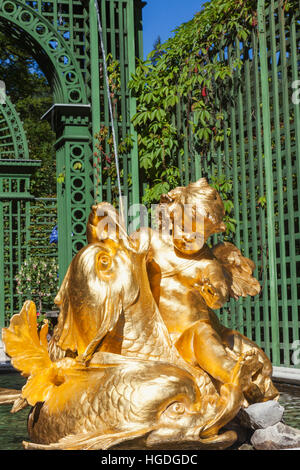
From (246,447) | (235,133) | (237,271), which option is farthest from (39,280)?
(246,447)

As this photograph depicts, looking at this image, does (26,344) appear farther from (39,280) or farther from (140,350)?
(39,280)

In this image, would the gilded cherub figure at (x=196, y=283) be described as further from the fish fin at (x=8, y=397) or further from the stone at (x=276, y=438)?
the fish fin at (x=8, y=397)

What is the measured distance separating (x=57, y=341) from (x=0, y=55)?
65.9 ft

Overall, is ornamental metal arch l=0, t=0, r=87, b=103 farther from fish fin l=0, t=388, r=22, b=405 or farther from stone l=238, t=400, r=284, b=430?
stone l=238, t=400, r=284, b=430

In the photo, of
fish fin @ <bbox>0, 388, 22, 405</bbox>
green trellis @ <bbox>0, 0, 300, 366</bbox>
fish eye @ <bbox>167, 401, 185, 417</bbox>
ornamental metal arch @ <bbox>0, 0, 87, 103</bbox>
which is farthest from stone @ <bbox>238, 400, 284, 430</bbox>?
ornamental metal arch @ <bbox>0, 0, 87, 103</bbox>

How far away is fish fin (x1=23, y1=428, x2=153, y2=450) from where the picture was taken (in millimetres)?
2291

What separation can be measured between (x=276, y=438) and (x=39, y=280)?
27.4ft

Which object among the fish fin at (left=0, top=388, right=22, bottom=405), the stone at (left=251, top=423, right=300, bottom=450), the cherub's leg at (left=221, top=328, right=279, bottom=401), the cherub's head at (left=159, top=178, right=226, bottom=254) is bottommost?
the fish fin at (left=0, top=388, right=22, bottom=405)

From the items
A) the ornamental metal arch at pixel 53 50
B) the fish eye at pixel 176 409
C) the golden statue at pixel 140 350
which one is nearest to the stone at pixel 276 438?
the golden statue at pixel 140 350

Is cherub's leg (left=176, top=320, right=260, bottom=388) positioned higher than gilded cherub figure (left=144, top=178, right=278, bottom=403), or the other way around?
gilded cherub figure (left=144, top=178, right=278, bottom=403)

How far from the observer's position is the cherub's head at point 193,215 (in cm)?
279

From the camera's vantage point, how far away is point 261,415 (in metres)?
2.58
